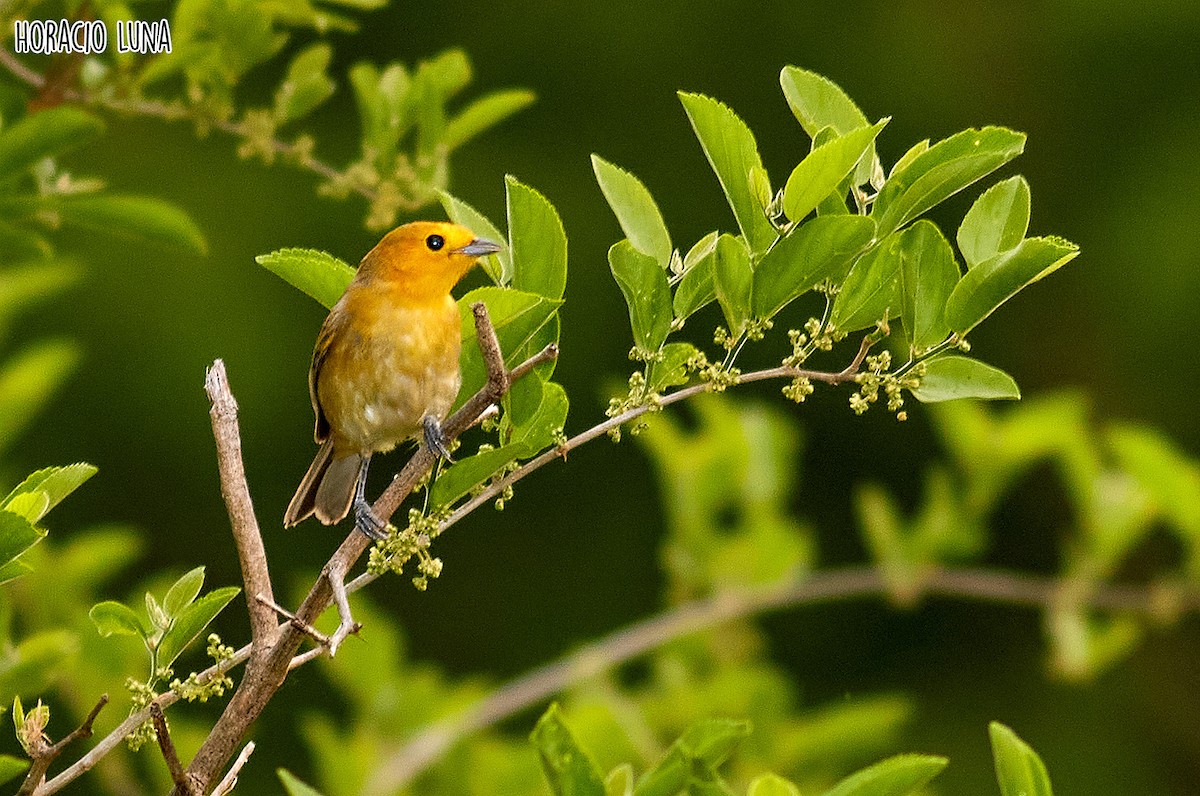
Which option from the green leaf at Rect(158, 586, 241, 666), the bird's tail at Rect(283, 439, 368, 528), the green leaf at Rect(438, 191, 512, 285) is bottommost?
the green leaf at Rect(158, 586, 241, 666)

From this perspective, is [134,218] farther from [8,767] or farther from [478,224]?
[8,767]

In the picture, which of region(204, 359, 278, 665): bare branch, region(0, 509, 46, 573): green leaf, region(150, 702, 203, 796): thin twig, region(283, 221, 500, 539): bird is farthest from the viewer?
region(283, 221, 500, 539): bird

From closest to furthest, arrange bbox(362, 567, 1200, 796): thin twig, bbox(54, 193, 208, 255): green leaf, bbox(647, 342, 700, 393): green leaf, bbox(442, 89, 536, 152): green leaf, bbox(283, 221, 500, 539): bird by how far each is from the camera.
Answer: bbox(647, 342, 700, 393): green leaf, bbox(283, 221, 500, 539): bird, bbox(54, 193, 208, 255): green leaf, bbox(442, 89, 536, 152): green leaf, bbox(362, 567, 1200, 796): thin twig

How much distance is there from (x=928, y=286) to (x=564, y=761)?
581 millimetres

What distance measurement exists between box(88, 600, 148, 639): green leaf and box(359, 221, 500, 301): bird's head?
913mm

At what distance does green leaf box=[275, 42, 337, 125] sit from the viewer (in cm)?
269

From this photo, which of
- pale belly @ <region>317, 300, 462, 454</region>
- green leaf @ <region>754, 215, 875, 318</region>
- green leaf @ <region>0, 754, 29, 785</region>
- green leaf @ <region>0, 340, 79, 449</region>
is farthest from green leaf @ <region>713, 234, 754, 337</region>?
green leaf @ <region>0, 340, 79, 449</region>

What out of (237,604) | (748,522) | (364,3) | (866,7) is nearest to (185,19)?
(364,3)

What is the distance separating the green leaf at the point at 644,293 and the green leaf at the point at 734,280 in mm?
55

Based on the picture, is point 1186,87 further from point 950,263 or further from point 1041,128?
point 950,263

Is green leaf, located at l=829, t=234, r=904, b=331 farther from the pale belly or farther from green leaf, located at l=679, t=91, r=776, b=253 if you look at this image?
the pale belly

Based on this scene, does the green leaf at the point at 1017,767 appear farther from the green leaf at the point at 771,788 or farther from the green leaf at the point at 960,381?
the green leaf at the point at 960,381

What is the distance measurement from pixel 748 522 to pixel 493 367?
2667mm

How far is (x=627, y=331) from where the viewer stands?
724cm
